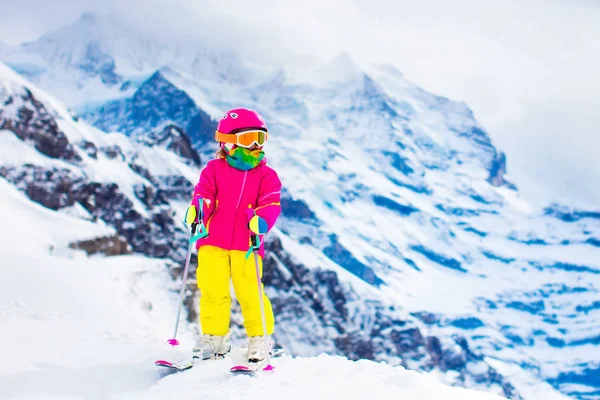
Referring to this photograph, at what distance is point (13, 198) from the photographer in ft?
159

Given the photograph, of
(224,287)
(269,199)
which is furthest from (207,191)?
(224,287)

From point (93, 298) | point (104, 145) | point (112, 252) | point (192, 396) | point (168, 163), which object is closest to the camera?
point (192, 396)

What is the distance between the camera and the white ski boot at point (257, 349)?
7.06 meters

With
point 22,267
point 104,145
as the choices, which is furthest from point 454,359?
point 22,267

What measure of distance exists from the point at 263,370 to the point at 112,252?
5131cm

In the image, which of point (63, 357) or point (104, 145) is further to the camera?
point (104, 145)

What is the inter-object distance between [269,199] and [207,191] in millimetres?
846

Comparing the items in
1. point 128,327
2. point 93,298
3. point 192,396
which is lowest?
point 192,396

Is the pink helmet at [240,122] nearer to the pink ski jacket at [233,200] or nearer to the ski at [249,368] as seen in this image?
the pink ski jacket at [233,200]

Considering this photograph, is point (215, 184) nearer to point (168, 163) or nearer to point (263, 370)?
point (263, 370)

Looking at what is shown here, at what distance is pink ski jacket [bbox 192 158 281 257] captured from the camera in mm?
7355

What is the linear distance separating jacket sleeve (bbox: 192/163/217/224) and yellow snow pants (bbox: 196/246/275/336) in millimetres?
530

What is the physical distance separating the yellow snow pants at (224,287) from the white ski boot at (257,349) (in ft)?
0.35

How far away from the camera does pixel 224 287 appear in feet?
24.3
